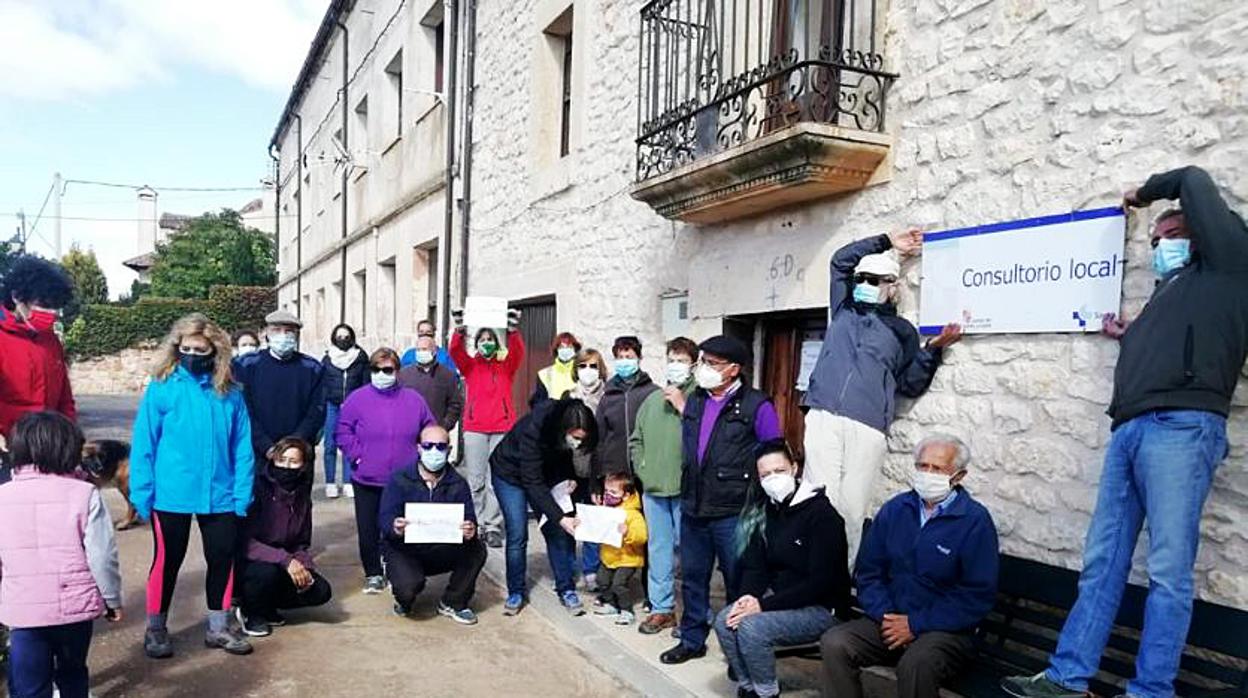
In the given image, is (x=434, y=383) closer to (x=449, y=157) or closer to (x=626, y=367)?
(x=626, y=367)

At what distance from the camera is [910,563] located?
3.73 metres

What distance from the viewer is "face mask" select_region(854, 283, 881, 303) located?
182 inches

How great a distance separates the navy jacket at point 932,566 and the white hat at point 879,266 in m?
1.22

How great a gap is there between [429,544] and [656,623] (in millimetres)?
1429

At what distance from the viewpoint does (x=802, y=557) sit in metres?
4.01

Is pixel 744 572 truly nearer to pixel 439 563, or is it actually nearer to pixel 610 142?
pixel 439 563

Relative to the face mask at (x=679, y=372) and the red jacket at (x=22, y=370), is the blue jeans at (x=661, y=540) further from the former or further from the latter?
the red jacket at (x=22, y=370)

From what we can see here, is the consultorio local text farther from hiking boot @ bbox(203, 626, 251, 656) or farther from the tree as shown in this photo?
the tree

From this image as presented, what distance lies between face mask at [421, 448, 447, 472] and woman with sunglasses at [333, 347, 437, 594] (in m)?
0.32

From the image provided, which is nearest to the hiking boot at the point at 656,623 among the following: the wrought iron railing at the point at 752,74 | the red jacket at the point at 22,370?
the wrought iron railing at the point at 752,74

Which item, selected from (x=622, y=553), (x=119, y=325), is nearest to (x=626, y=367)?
(x=622, y=553)

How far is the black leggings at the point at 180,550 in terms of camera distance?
4.54 metres

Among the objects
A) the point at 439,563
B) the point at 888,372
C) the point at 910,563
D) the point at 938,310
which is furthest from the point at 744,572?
the point at 439,563

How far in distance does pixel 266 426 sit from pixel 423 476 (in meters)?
1.34
